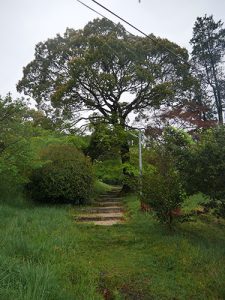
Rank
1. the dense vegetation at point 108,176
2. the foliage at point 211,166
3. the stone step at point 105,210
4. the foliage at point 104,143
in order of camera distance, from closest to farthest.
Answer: the dense vegetation at point 108,176, the foliage at point 211,166, the stone step at point 105,210, the foliage at point 104,143

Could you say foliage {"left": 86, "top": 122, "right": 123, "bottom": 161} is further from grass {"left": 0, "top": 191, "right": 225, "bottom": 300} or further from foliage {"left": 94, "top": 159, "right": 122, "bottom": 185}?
grass {"left": 0, "top": 191, "right": 225, "bottom": 300}

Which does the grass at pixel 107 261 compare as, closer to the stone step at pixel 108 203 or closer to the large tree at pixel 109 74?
the stone step at pixel 108 203

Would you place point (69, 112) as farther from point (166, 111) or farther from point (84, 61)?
point (166, 111)

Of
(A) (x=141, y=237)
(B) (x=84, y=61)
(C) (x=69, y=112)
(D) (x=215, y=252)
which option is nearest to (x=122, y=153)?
(C) (x=69, y=112)

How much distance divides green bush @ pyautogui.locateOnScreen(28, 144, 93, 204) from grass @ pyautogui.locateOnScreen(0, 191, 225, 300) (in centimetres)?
317

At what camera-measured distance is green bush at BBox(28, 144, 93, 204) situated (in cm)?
1170

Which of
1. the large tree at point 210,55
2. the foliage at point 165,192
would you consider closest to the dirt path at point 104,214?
the foliage at point 165,192

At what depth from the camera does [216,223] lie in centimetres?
905

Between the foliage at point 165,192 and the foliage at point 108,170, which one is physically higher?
the foliage at point 108,170

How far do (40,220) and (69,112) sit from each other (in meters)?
9.05

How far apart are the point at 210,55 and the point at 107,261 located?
25.8 meters

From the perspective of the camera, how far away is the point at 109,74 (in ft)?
50.5

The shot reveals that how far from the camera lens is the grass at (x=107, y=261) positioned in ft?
13.1

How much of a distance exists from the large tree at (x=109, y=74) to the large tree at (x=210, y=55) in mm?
10480
